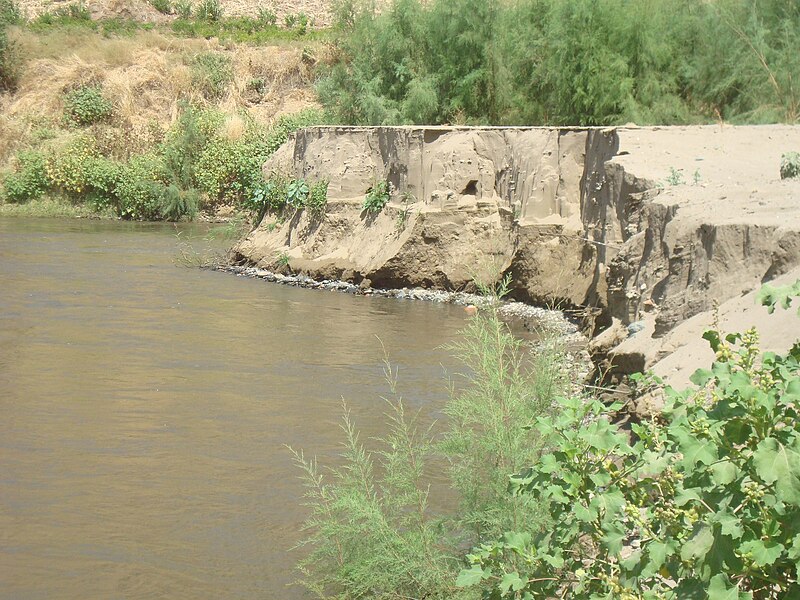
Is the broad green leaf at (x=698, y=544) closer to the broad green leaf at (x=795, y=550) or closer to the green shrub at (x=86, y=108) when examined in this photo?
the broad green leaf at (x=795, y=550)

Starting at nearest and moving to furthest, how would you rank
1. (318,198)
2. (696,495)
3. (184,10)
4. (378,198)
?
(696,495) → (378,198) → (318,198) → (184,10)

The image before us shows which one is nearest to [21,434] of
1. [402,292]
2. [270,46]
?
[402,292]

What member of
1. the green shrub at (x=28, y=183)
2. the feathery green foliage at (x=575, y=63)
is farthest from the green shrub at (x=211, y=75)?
the feathery green foliage at (x=575, y=63)

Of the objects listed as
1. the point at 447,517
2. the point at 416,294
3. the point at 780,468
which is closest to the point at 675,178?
the point at 416,294

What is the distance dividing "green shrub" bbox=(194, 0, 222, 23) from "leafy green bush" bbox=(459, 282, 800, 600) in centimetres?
3956

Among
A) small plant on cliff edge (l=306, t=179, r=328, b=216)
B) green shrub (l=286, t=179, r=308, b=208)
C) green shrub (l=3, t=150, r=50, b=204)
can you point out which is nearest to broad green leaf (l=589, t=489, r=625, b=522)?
small plant on cliff edge (l=306, t=179, r=328, b=216)

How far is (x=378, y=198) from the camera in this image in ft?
57.9

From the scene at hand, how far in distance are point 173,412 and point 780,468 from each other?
25.0ft

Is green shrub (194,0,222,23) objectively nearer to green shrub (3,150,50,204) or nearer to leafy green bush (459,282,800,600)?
green shrub (3,150,50,204)

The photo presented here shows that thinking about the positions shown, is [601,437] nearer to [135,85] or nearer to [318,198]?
[318,198]

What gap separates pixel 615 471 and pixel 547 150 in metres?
12.5

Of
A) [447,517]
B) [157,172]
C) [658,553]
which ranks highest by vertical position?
[658,553]

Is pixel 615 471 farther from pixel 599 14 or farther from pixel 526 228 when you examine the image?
pixel 599 14

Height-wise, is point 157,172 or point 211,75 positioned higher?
point 211,75
